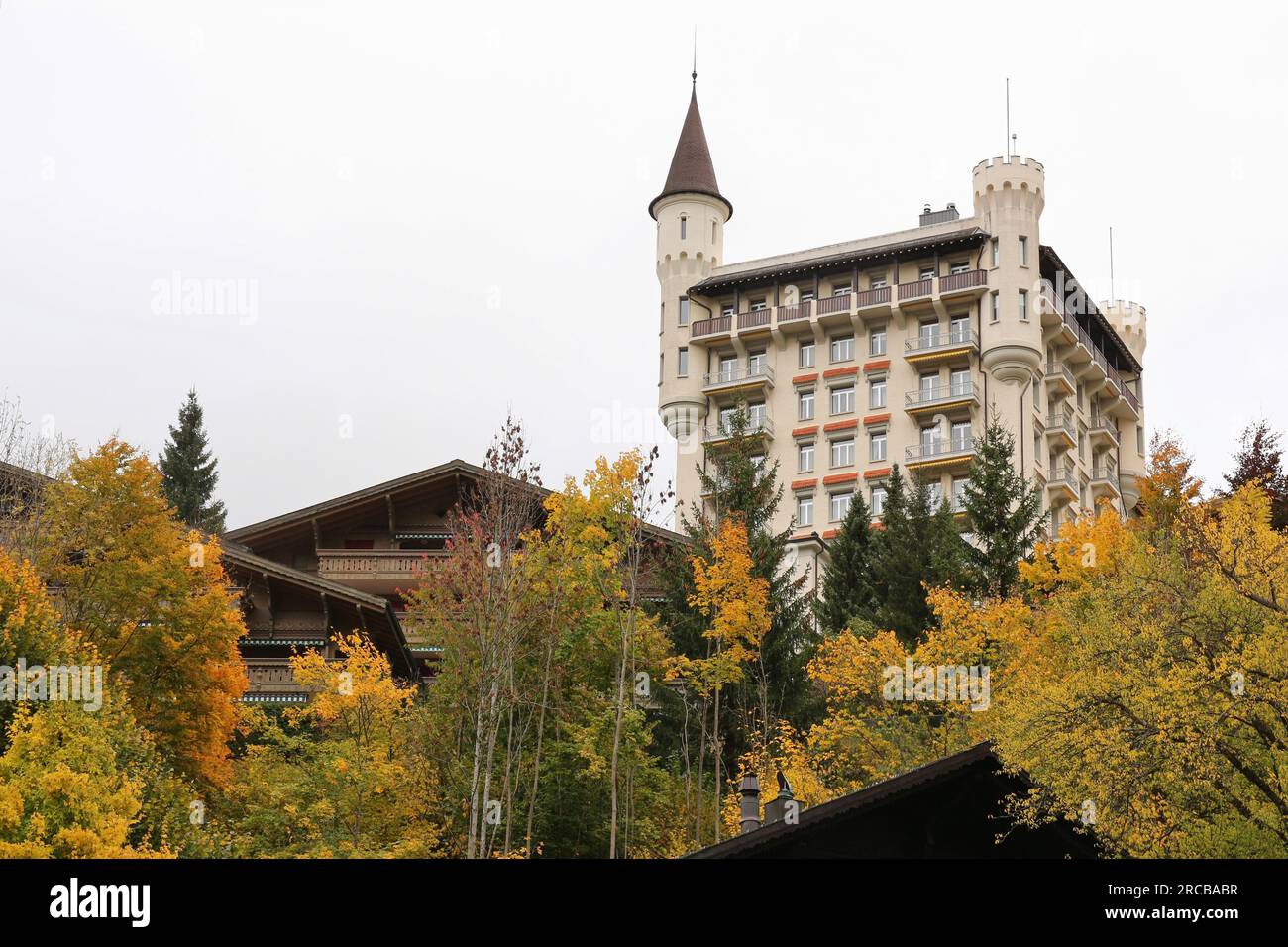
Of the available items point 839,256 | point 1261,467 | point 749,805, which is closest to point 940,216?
point 839,256

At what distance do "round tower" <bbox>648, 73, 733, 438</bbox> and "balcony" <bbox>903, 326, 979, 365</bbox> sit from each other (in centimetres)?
1045

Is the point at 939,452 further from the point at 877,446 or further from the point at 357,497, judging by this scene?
the point at 357,497

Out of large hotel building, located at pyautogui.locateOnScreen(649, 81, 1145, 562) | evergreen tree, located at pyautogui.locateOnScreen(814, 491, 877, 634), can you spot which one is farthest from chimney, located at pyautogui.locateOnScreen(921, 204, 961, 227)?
evergreen tree, located at pyautogui.locateOnScreen(814, 491, 877, 634)

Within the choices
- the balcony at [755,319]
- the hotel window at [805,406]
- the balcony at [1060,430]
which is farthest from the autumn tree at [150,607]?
the balcony at [1060,430]

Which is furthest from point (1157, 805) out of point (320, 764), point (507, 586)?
point (320, 764)

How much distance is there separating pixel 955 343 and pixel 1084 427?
12.1 metres

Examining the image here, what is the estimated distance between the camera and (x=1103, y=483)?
3177 inches

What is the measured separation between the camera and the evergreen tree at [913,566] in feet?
139

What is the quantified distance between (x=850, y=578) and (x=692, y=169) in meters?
36.6

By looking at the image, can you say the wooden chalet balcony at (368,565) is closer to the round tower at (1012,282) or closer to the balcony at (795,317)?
the balcony at (795,317)

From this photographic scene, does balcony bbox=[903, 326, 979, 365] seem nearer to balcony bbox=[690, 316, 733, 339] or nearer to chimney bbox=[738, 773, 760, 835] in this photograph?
balcony bbox=[690, 316, 733, 339]

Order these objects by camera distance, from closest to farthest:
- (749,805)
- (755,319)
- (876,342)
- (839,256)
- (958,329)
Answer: (749,805) < (958,329) < (876,342) < (839,256) < (755,319)
